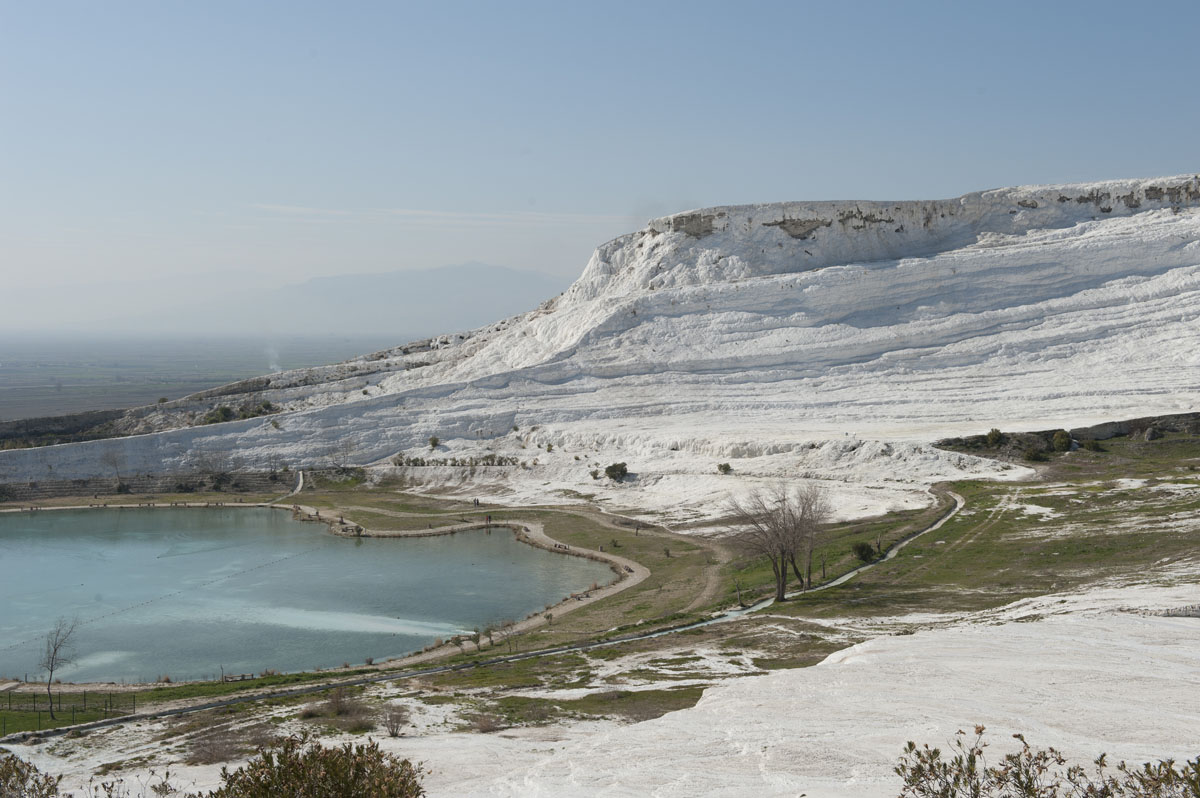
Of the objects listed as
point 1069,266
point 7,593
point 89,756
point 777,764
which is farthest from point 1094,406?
point 7,593

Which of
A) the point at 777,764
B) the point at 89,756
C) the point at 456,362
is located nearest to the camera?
the point at 777,764

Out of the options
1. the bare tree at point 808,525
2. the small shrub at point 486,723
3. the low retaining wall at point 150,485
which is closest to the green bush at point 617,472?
the bare tree at point 808,525

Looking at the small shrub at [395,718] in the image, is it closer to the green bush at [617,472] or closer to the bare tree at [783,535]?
the bare tree at [783,535]

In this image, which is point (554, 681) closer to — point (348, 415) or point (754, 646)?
point (754, 646)

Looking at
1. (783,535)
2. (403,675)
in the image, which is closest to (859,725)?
(403,675)

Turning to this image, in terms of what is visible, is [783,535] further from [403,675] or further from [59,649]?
[59,649]

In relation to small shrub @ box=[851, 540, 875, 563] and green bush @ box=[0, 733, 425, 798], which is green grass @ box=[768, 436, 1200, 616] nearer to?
small shrub @ box=[851, 540, 875, 563]

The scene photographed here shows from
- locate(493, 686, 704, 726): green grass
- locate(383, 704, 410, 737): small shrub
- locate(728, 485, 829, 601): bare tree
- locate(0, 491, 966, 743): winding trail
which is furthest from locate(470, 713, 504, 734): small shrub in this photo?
locate(728, 485, 829, 601): bare tree
